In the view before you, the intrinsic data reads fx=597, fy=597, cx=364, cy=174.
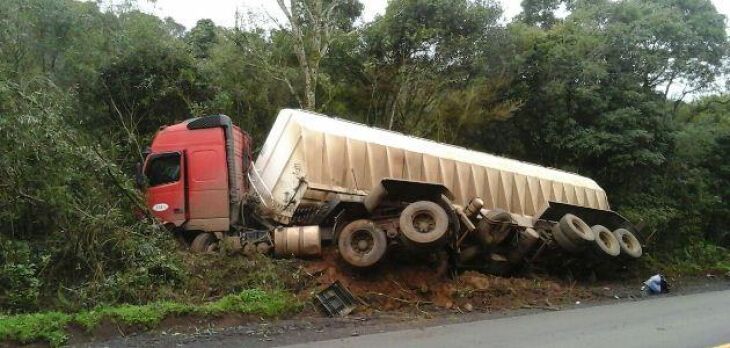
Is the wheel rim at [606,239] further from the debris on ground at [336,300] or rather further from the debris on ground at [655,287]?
the debris on ground at [336,300]

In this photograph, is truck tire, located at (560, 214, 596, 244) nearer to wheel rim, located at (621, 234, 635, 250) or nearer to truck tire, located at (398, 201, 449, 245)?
wheel rim, located at (621, 234, 635, 250)

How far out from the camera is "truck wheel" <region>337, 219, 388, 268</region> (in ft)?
33.3

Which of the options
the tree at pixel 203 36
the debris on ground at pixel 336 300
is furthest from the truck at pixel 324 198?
the tree at pixel 203 36

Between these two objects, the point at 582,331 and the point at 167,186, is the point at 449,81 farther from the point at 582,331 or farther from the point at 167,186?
the point at 582,331

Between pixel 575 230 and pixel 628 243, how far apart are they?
288cm

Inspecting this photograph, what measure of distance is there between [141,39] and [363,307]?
11.2 m

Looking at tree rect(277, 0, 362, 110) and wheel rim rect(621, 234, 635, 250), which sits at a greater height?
tree rect(277, 0, 362, 110)

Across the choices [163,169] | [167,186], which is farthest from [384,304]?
[163,169]

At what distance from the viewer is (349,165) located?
1248 centimetres

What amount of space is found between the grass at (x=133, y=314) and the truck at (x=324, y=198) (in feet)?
6.41

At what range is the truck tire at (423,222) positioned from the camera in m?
9.99

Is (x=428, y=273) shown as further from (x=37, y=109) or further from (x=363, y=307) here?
(x=37, y=109)

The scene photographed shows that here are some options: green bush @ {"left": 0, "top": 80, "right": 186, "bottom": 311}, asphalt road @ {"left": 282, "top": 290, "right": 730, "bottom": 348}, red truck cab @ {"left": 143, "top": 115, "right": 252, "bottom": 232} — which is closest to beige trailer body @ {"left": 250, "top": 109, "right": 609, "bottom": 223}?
red truck cab @ {"left": 143, "top": 115, "right": 252, "bottom": 232}

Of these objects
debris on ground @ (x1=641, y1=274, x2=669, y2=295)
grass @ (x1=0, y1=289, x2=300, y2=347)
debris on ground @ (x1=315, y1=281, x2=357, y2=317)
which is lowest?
debris on ground @ (x1=641, y1=274, x2=669, y2=295)
